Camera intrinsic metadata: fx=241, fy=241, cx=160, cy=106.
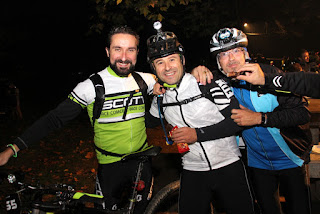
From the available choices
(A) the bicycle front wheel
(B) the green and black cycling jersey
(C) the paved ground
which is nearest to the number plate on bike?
(B) the green and black cycling jersey

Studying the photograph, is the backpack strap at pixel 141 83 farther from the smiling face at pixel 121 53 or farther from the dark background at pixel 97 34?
the dark background at pixel 97 34

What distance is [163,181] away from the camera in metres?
5.18

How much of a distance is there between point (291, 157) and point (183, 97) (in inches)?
55.9

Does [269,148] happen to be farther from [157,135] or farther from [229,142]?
[157,135]

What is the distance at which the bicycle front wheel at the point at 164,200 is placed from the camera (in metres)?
3.03

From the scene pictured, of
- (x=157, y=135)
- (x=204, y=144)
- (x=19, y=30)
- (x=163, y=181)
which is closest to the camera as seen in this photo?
(x=204, y=144)

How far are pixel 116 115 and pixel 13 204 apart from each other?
133 centimetres

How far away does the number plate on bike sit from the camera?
209cm

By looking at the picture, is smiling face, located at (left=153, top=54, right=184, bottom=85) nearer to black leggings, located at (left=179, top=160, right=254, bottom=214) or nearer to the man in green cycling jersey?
the man in green cycling jersey

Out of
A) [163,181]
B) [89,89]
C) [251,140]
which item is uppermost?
[89,89]

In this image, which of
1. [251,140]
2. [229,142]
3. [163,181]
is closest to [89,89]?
[229,142]

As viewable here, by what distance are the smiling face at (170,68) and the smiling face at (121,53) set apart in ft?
1.28

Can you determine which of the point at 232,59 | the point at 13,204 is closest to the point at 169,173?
the point at 232,59

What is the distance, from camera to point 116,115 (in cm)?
290
